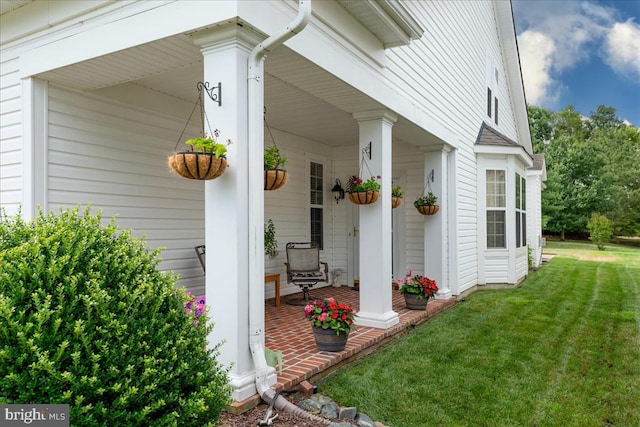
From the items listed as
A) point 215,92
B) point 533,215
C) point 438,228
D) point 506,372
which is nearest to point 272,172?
point 215,92

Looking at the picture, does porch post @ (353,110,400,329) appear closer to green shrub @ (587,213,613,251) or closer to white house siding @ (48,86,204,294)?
white house siding @ (48,86,204,294)

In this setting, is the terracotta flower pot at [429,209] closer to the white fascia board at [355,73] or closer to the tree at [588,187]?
the white fascia board at [355,73]

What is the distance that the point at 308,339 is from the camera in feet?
15.0

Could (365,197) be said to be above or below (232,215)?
above

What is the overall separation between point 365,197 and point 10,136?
11.5 ft

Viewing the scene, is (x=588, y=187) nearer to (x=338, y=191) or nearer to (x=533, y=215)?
(x=533, y=215)

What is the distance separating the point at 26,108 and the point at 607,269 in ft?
48.9

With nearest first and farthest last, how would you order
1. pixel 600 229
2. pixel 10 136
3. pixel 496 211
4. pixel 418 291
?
pixel 10 136 < pixel 418 291 < pixel 496 211 < pixel 600 229

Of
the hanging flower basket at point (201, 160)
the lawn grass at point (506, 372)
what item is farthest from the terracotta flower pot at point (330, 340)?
the hanging flower basket at point (201, 160)

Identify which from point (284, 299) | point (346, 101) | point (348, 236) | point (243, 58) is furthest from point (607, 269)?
point (243, 58)

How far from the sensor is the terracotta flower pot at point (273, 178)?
3377 mm

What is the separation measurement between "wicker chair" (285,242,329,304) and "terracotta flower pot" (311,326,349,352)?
2457 millimetres

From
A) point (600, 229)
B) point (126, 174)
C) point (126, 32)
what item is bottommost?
point (600, 229)

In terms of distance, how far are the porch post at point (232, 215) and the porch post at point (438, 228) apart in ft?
15.9
